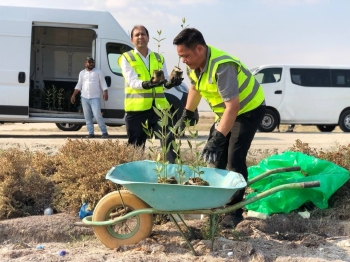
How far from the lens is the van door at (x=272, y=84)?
1501 cm

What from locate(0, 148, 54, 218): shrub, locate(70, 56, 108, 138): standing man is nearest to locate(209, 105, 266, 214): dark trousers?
locate(0, 148, 54, 218): shrub

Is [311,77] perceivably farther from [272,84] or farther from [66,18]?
[66,18]

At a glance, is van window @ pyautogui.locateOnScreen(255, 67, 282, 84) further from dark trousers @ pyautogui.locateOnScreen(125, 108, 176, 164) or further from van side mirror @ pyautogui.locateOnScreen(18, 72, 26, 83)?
dark trousers @ pyautogui.locateOnScreen(125, 108, 176, 164)

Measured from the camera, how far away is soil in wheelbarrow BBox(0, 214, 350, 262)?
376 centimetres

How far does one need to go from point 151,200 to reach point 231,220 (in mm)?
1077

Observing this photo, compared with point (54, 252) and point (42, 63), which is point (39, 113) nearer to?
point (42, 63)

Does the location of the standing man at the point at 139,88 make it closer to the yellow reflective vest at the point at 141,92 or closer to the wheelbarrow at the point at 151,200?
the yellow reflective vest at the point at 141,92

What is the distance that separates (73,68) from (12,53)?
3.01 meters

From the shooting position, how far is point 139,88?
223 inches

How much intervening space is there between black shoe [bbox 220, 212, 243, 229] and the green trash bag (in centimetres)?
47

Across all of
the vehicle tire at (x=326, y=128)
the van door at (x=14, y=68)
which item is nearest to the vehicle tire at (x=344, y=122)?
the vehicle tire at (x=326, y=128)

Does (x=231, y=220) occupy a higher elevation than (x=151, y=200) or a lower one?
lower

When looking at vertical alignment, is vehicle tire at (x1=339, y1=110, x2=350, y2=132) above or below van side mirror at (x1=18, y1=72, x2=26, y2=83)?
below

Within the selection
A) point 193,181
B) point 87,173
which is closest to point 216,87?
point 193,181
